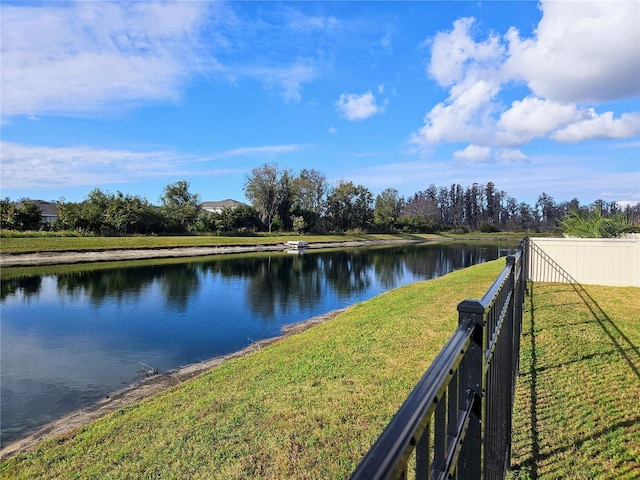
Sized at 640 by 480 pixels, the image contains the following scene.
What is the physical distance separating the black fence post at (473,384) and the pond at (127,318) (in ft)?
22.6

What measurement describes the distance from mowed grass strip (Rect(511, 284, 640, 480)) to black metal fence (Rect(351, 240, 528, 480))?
0.81 m

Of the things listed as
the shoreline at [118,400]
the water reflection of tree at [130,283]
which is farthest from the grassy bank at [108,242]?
the shoreline at [118,400]

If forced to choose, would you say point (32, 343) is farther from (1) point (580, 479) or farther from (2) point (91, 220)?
(2) point (91, 220)

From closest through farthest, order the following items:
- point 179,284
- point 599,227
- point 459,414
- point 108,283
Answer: point 459,414
point 599,227
point 108,283
point 179,284

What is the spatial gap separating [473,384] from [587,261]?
1124cm

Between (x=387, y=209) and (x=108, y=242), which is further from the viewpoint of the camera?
(x=387, y=209)

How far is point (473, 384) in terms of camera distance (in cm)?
158

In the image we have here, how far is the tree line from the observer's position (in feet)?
136

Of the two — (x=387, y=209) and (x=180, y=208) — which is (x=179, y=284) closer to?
(x=180, y=208)

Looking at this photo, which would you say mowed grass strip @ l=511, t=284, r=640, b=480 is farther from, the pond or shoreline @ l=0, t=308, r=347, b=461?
the pond

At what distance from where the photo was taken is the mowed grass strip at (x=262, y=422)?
12.9ft

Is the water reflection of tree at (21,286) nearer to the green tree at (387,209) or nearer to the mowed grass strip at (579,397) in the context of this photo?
the mowed grass strip at (579,397)

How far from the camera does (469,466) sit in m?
1.54

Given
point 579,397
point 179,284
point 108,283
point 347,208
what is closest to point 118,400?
point 579,397
